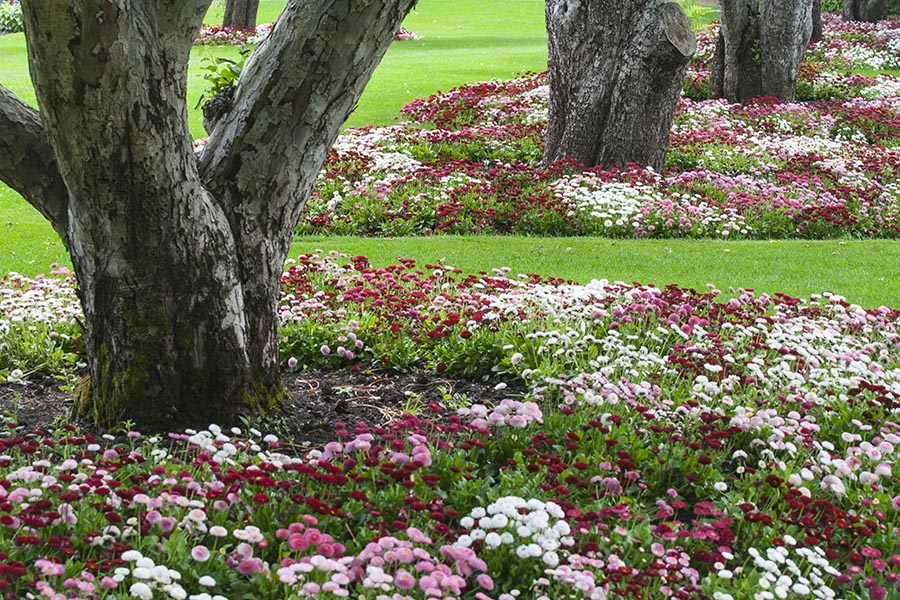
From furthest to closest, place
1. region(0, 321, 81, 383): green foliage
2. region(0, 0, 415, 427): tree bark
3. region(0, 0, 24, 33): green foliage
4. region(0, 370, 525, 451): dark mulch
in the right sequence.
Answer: region(0, 0, 24, 33): green foliage, region(0, 321, 81, 383): green foliage, region(0, 370, 525, 451): dark mulch, region(0, 0, 415, 427): tree bark

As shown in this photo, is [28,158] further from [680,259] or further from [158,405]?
[680,259]

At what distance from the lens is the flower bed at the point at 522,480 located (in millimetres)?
3076

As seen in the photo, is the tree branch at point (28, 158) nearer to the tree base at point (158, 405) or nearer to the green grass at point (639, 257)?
the tree base at point (158, 405)

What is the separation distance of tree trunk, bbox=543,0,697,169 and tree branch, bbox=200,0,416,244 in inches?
274

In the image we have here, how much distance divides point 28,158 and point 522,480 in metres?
2.68

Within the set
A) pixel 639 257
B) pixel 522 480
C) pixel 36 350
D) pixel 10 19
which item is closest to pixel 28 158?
pixel 36 350

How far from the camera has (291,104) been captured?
414cm

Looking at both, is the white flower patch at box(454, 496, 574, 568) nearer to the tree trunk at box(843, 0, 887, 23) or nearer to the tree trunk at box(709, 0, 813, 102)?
the tree trunk at box(709, 0, 813, 102)

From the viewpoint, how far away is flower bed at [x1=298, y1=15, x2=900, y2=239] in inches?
396

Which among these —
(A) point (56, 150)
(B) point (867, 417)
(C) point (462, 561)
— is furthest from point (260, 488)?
(B) point (867, 417)

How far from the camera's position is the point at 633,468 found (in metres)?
4.23

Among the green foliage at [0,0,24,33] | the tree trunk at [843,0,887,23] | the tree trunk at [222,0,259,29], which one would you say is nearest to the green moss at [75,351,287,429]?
the tree trunk at [222,0,259,29]

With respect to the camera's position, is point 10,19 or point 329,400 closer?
point 329,400

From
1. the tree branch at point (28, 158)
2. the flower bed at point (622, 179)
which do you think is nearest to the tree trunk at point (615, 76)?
the flower bed at point (622, 179)
